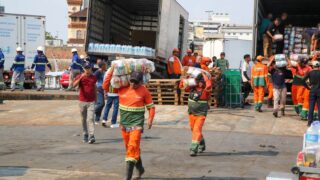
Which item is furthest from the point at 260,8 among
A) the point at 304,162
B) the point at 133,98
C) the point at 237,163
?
the point at 304,162

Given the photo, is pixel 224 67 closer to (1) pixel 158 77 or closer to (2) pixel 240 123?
(1) pixel 158 77

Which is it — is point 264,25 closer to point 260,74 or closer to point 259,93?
point 260,74

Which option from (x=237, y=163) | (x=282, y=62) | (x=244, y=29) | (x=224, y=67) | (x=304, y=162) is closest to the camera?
(x=304, y=162)

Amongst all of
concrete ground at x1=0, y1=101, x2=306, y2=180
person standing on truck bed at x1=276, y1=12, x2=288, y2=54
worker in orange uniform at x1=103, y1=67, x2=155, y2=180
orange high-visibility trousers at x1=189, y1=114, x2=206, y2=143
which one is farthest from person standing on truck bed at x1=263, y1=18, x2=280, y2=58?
worker in orange uniform at x1=103, y1=67, x2=155, y2=180

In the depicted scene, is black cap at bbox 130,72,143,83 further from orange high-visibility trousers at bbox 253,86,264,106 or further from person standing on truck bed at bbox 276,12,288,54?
person standing on truck bed at bbox 276,12,288,54

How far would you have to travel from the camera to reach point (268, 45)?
1869 cm

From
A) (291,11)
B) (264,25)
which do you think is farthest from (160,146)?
(291,11)

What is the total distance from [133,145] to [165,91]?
10226mm

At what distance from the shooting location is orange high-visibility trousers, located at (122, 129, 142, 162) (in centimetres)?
791

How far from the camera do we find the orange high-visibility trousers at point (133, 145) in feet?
26.0

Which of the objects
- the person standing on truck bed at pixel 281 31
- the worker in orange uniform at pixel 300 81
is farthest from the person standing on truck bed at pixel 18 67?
the worker in orange uniform at pixel 300 81

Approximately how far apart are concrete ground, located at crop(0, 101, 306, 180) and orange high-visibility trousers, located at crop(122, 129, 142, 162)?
2.08 ft

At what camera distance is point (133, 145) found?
7.97 meters

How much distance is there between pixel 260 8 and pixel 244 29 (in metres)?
61.2
